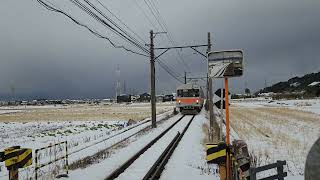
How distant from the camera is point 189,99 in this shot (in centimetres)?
4797

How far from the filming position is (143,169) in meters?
11.9

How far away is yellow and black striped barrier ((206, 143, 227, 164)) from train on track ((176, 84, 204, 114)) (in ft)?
127

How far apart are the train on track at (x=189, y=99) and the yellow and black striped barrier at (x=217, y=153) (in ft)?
127

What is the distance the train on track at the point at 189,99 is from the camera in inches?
1889

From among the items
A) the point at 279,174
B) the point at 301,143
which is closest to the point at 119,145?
the point at 301,143

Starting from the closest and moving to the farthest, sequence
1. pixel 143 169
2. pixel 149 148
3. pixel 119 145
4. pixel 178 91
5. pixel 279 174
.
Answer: pixel 279 174, pixel 143 169, pixel 149 148, pixel 119 145, pixel 178 91

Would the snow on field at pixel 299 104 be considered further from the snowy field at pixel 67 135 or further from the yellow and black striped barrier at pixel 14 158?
the yellow and black striped barrier at pixel 14 158

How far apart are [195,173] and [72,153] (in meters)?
7.10

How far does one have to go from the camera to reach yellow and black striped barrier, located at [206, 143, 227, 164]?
911cm

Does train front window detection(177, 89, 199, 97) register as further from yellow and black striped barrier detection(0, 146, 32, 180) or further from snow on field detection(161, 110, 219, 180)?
yellow and black striped barrier detection(0, 146, 32, 180)

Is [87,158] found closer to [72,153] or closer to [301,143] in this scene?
[72,153]

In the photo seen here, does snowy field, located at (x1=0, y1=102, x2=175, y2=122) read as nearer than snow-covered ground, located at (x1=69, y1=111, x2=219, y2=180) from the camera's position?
No

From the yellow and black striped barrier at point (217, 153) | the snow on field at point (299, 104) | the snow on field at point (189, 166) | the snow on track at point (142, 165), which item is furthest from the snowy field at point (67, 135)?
the snow on field at point (299, 104)

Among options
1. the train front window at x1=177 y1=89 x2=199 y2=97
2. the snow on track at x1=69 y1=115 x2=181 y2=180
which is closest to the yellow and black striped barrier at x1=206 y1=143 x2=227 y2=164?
the snow on track at x1=69 y1=115 x2=181 y2=180
